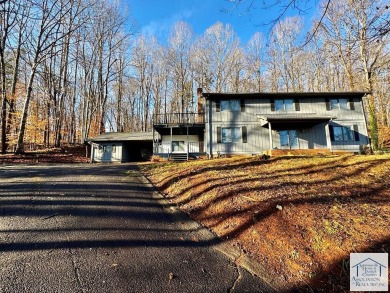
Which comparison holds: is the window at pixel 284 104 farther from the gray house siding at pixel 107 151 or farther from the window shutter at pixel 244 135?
the gray house siding at pixel 107 151

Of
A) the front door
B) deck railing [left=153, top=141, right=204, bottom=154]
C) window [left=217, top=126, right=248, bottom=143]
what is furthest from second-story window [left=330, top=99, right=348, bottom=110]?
the front door

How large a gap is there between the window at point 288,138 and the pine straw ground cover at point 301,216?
9.81 m

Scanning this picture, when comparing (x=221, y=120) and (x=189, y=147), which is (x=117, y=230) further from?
(x=189, y=147)

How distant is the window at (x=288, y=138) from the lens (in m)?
16.8

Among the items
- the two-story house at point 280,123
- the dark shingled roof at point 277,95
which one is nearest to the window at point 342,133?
the two-story house at point 280,123

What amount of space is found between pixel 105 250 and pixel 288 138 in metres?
16.4

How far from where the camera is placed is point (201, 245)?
3.70m

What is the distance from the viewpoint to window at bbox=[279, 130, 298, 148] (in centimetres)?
1685

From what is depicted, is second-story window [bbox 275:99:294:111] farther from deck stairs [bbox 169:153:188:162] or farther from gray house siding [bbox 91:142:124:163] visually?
gray house siding [bbox 91:142:124:163]

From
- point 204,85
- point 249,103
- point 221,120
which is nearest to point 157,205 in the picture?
point 221,120

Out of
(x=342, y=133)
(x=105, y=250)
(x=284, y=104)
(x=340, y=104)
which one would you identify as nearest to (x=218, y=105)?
(x=284, y=104)

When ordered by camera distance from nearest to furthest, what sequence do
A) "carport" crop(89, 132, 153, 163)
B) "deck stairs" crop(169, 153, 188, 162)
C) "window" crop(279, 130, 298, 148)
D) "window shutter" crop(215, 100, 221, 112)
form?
"window" crop(279, 130, 298, 148)
"window shutter" crop(215, 100, 221, 112)
"deck stairs" crop(169, 153, 188, 162)
"carport" crop(89, 132, 153, 163)

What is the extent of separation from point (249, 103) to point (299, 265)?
15.7 metres

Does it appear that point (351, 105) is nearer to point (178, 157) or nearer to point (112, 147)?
point (178, 157)
